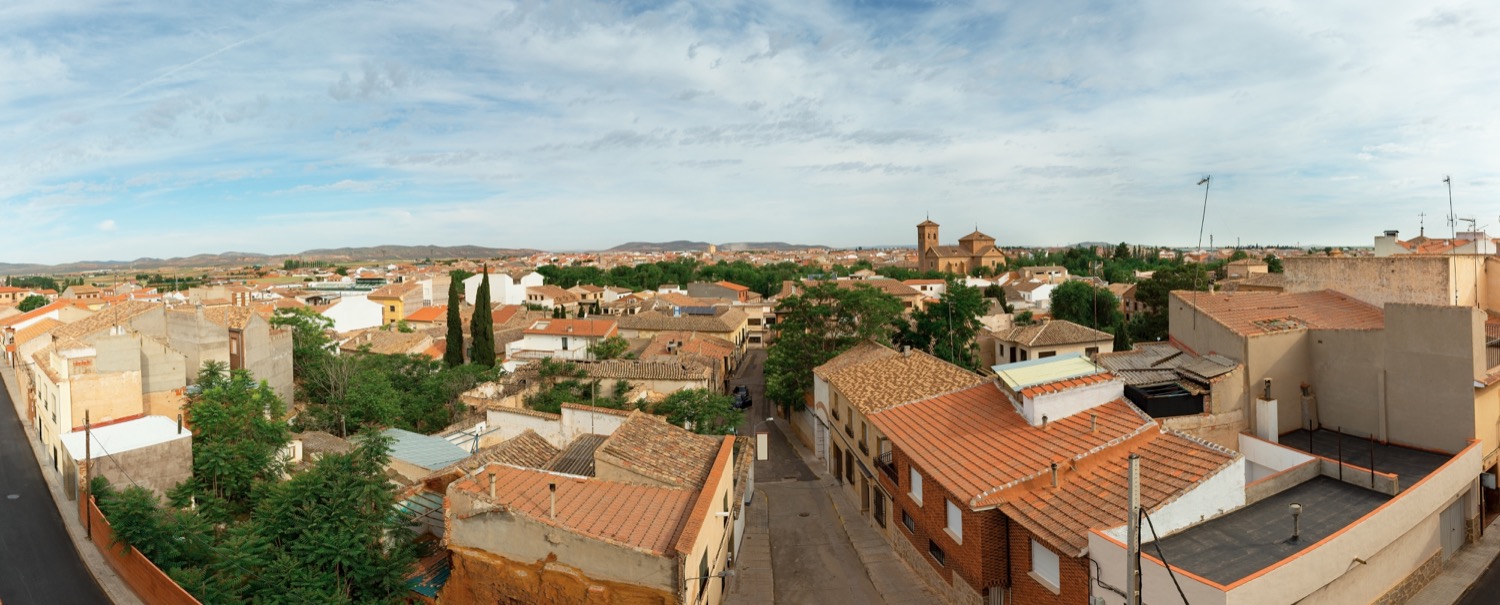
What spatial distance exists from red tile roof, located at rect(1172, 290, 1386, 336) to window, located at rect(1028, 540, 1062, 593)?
344 inches

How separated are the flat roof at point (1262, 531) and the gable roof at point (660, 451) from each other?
8243 mm

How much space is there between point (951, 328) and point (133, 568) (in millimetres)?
28184

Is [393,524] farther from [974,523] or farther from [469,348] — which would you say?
[469,348]

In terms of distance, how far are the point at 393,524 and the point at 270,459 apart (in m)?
7.86

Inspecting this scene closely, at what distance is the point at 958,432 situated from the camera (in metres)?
15.9

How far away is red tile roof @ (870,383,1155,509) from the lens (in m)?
13.0

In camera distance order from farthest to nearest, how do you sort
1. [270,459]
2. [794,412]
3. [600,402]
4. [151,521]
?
[794,412] < [600,402] < [270,459] < [151,521]

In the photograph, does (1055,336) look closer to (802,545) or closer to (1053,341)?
(1053,341)

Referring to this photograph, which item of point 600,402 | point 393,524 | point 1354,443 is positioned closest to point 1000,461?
point 1354,443

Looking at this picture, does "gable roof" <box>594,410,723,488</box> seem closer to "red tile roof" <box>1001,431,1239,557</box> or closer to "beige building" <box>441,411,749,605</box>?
"beige building" <box>441,411,749,605</box>

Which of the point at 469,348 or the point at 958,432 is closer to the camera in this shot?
the point at 958,432

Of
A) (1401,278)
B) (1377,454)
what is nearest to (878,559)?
(1377,454)

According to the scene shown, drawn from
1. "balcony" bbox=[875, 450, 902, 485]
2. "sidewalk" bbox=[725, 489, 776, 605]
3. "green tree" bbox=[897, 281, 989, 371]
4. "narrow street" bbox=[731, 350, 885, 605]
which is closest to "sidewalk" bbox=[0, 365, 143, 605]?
"sidewalk" bbox=[725, 489, 776, 605]

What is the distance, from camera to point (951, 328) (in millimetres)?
33594
